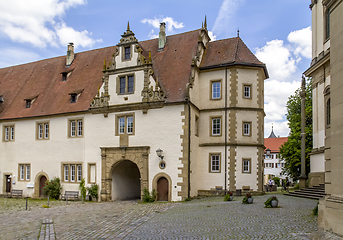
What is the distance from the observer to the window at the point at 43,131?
3023 cm

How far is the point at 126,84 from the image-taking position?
26.5 metres

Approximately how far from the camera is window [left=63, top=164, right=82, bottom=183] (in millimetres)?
28016

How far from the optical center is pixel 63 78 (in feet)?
107

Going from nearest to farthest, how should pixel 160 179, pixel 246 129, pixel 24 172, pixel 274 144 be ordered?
pixel 160 179 < pixel 246 129 < pixel 24 172 < pixel 274 144

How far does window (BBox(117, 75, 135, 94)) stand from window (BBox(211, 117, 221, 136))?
6409 mm

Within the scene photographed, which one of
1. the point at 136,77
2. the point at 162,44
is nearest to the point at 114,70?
Result: the point at 136,77

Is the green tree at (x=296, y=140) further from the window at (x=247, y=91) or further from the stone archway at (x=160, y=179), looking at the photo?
the stone archway at (x=160, y=179)

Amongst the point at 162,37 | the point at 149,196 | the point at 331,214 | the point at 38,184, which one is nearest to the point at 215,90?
the point at 162,37

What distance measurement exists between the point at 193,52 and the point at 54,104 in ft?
41.5

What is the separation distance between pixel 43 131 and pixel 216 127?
14.7 meters

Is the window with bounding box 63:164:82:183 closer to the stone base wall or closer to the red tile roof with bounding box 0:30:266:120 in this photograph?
the red tile roof with bounding box 0:30:266:120

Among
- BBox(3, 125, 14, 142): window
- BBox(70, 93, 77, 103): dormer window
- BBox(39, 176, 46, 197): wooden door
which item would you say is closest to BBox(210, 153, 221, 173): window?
BBox(70, 93, 77, 103): dormer window

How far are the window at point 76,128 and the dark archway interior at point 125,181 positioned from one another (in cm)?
415

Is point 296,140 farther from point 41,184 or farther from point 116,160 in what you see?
point 41,184
